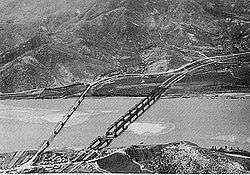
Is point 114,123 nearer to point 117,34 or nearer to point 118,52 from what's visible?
point 118,52

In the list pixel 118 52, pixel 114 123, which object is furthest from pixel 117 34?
pixel 114 123

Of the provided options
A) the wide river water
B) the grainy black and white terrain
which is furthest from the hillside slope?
the wide river water

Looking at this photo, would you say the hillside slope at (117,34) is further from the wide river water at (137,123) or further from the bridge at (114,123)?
the wide river water at (137,123)

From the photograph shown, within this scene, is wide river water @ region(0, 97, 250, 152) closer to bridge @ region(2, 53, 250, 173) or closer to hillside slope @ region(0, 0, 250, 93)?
bridge @ region(2, 53, 250, 173)

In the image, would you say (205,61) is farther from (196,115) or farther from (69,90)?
(69,90)

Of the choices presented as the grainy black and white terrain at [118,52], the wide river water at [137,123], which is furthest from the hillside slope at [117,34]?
the wide river water at [137,123]
